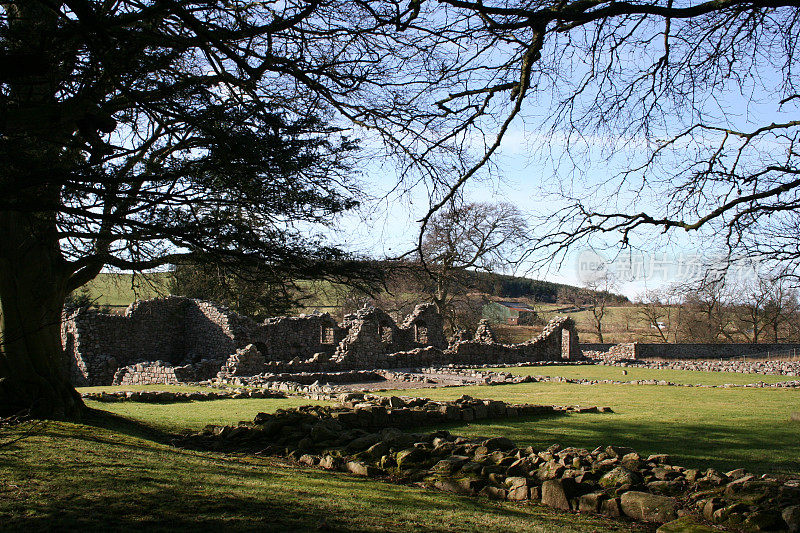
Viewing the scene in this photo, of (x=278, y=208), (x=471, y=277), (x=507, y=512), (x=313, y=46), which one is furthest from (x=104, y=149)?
(x=471, y=277)

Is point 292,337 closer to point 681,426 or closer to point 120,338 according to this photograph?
point 120,338

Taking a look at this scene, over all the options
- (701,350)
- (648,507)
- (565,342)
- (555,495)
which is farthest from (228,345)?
(701,350)

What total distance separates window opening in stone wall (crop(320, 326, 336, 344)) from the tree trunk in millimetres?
19140

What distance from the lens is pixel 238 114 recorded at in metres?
5.67

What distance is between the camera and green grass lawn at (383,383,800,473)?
7180 mm

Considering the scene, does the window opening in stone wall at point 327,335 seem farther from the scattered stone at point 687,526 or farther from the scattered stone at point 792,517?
the scattered stone at point 792,517

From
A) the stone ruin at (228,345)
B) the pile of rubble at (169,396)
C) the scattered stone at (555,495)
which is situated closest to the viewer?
the scattered stone at (555,495)

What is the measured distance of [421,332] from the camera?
32469mm

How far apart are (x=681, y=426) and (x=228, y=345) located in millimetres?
19740

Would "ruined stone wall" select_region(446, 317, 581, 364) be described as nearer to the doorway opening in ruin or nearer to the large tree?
the doorway opening in ruin

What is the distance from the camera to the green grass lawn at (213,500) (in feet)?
14.6

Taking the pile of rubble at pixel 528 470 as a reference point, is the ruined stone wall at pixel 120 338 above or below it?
above

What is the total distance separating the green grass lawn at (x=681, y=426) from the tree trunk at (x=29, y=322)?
238 inches

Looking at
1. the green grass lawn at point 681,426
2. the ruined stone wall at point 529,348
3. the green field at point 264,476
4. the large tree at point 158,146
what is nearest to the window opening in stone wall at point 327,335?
the ruined stone wall at point 529,348
